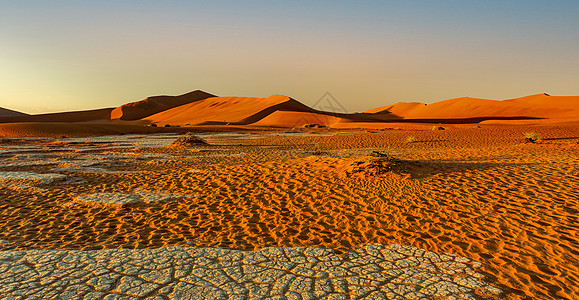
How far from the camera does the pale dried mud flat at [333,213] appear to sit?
4.25 metres

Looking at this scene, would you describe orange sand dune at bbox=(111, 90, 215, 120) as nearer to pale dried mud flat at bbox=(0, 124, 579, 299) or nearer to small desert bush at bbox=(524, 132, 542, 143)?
pale dried mud flat at bbox=(0, 124, 579, 299)

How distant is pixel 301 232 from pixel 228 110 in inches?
3043

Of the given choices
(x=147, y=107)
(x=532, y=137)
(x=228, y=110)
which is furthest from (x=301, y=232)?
(x=147, y=107)

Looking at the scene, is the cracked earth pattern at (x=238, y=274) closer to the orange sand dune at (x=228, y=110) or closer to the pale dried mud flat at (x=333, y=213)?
the pale dried mud flat at (x=333, y=213)

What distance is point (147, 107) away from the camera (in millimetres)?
96125

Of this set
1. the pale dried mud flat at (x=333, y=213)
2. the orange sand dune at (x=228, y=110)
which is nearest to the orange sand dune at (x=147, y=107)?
the orange sand dune at (x=228, y=110)

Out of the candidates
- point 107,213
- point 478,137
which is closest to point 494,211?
point 107,213

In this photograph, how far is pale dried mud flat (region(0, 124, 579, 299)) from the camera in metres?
4.25

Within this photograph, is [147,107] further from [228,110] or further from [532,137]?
[532,137]

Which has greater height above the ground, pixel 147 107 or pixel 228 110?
pixel 147 107

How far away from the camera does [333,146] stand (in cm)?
1944

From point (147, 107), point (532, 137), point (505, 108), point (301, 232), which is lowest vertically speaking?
point (301, 232)

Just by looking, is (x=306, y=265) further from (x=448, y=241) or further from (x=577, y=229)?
(x=577, y=229)

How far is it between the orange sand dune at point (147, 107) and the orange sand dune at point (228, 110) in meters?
8.26
